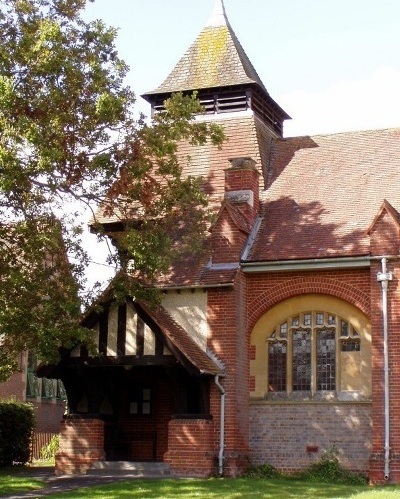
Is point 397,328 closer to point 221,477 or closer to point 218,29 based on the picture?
point 221,477

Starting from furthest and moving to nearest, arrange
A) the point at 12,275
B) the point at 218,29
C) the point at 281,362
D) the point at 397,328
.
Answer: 1. the point at 218,29
2. the point at 281,362
3. the point at 397,328
4. the point at 12,275

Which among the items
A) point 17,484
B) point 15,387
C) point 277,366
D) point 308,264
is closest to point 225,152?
point 308,264

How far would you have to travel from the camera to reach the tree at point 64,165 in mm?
17953

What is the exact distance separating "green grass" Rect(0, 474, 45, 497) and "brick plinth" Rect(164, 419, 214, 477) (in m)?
3.16

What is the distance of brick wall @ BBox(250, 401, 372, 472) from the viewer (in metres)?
21.8

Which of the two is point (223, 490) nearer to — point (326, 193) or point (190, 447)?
point (190, 447)

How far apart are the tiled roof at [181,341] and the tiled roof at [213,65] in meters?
8.43

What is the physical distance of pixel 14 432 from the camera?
26.0 meters

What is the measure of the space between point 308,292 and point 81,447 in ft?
Result: 22.1

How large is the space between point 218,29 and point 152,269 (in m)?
13.4

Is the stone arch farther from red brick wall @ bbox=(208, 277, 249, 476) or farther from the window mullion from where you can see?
the window mullion

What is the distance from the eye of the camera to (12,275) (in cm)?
1844

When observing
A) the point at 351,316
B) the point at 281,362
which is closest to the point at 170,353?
the point at 281,362

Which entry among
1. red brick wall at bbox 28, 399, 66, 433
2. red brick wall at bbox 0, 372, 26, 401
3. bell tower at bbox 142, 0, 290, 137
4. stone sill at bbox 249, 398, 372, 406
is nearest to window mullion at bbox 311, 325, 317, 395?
stone sill at bbox 249, 398, 372, 406
